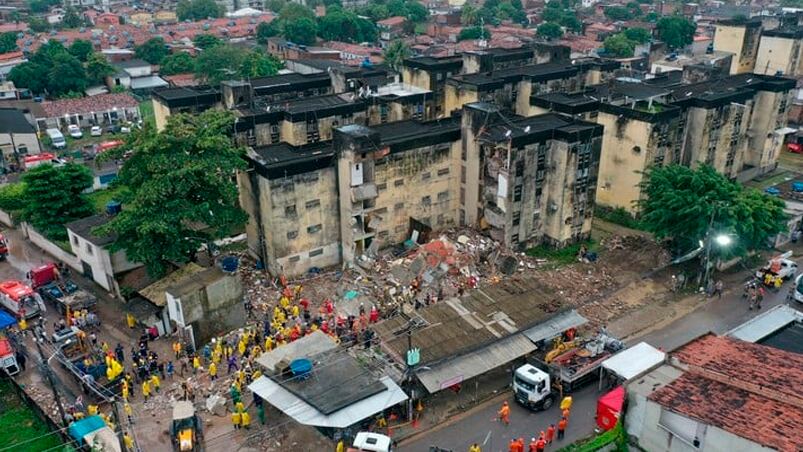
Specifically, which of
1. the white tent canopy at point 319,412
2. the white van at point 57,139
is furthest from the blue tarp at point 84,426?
the white van at point 57,139

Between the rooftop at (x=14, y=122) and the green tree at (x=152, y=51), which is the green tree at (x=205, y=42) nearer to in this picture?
the green tree at (x=152, y=51)

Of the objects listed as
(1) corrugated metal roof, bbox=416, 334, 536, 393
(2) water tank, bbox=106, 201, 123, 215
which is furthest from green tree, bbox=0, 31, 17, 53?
(1) corrugated metal roof, bbox=416, 334, 536, 393

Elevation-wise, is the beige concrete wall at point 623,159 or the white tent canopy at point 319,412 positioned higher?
the beige concrete wall at point 623,159

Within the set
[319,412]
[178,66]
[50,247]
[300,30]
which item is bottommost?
[50,247]

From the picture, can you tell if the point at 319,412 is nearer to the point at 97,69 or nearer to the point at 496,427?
the point at 496,427

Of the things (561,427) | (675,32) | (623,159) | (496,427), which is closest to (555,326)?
(561,427)

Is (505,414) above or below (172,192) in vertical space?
below

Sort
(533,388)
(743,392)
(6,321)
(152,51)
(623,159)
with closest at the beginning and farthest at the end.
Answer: (743,392)
(533,388)
(6,321)
(623,159)
(152,51)
